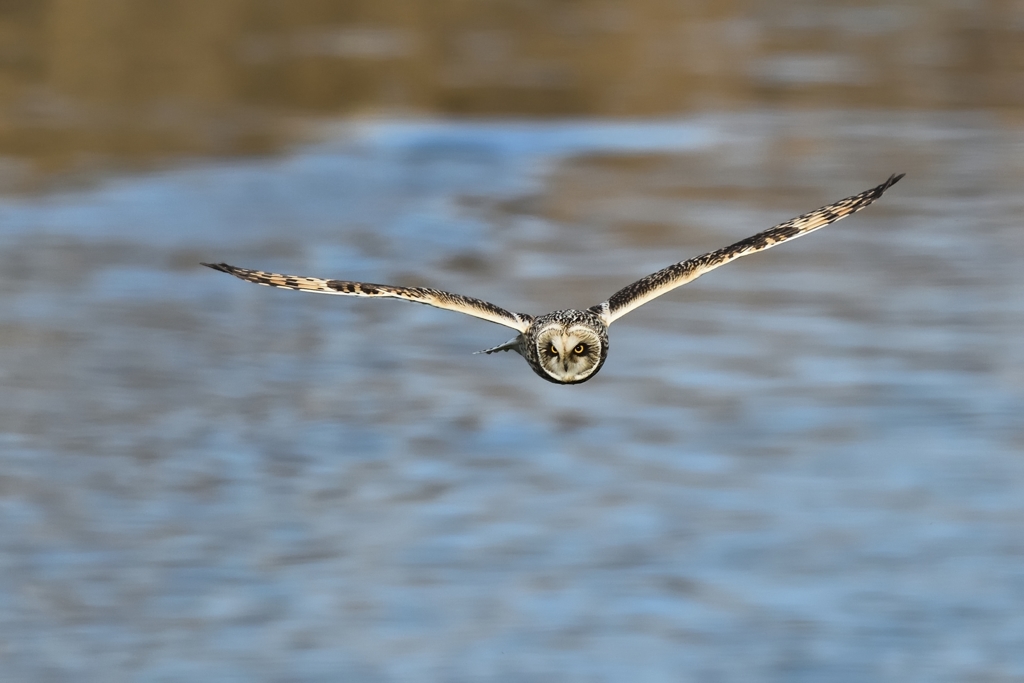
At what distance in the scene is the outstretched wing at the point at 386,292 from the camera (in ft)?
32.5

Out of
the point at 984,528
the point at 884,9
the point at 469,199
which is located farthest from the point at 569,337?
the point at 884,9

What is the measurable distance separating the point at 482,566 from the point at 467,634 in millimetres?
1303

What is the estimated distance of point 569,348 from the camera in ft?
35.3

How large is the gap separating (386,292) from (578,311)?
5.14 feet

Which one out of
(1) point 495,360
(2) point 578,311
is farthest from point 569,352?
(1) point 495,360

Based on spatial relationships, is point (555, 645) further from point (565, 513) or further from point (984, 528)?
point (984, 528)

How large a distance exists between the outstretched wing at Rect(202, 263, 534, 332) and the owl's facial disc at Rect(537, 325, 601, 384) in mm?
293

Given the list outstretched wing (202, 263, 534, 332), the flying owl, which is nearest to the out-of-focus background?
the flying owl

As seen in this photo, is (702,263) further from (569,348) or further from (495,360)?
(495,360)

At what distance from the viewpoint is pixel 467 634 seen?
1605cm

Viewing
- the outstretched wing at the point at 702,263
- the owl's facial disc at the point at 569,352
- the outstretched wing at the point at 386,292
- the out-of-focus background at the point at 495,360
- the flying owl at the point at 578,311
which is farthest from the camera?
the out-of-focus background at the point at 495,360

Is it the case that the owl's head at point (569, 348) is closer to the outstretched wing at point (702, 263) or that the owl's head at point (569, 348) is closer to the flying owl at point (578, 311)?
the flying owl at point (578, 311)

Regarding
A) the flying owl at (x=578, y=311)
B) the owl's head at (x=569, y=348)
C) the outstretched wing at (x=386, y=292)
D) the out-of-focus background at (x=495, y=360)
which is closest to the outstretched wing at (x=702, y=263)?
the flying owl at (x=578, y=311)

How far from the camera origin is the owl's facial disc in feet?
35.3
